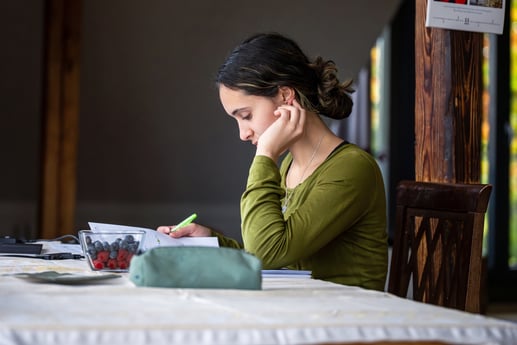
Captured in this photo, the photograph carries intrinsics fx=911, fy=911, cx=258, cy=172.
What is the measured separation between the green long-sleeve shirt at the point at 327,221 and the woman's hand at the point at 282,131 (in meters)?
0.05

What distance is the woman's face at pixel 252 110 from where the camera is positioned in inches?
83.1

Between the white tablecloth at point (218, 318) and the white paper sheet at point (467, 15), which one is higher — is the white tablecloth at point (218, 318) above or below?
below

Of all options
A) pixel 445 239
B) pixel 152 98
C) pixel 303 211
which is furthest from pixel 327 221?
pixel 152 98

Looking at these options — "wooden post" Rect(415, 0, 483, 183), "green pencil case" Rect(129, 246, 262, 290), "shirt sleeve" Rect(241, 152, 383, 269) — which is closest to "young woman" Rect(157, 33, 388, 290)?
"shirt sleeve" Rect(241, 152, 383, 269)

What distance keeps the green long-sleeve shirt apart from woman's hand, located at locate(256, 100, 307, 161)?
1.8 inches

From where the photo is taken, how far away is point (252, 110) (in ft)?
6.97

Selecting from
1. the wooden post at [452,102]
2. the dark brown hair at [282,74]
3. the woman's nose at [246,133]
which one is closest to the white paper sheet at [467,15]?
the wooden post at [452,102]

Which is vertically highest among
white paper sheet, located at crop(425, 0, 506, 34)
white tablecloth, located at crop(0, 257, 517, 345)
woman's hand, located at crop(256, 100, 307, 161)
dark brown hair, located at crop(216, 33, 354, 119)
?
white paper sheet, located at crop(425, 0, 506, 34)

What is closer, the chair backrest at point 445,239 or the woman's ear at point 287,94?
the chair backrest at point 445,239

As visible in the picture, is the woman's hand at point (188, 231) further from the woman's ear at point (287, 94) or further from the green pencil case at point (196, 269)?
the green pencil case at point (196, 269)

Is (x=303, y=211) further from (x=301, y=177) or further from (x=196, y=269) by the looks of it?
(x=196, y=269)

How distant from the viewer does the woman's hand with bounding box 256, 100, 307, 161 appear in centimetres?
200

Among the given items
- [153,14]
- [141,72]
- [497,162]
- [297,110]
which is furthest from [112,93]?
[297,110]

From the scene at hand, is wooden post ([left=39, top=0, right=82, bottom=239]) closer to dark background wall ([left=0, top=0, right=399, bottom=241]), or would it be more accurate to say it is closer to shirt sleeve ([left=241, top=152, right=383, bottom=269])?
dark background wall ([left=0, top=0, right=399, bottom=241])
